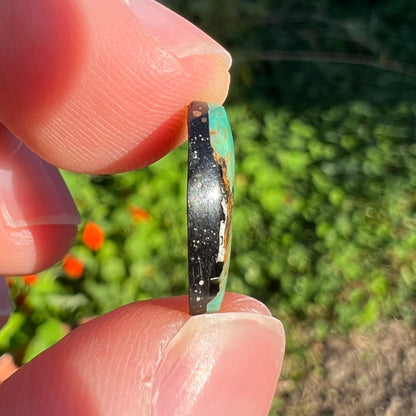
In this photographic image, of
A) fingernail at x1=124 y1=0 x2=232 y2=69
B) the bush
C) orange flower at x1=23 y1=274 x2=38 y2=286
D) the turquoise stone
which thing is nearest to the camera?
the turquoise stone

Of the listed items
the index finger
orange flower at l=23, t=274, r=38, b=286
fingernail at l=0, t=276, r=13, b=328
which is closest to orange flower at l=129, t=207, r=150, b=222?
orange flower at l=23, t=274, r=38, b=286

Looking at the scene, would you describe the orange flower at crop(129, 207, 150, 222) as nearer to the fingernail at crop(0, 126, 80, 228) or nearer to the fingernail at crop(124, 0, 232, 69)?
the fingernail at crop(0, 126, 80, 228)

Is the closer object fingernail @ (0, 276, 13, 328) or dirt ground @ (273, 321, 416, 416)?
fingernail @ (0, 276, 13, 328)

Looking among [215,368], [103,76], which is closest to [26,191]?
[103,76]

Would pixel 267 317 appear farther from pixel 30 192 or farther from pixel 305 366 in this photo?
pixel 305 366

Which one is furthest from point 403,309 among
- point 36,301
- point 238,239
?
point 36,301

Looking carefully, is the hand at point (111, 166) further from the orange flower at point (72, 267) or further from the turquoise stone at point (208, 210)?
the orange flower at point (72, 267)

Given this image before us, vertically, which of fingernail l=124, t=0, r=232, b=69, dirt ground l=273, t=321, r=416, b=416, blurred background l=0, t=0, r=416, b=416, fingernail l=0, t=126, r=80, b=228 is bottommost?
dirt ground l=273, t=321, r=416, b=416
